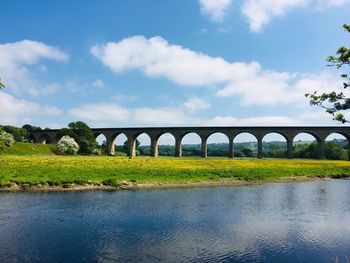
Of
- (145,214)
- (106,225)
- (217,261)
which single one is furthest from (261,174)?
(217,261)

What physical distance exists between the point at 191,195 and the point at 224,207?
19.5 ft

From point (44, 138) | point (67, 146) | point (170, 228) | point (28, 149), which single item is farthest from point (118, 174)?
point (44, 138)

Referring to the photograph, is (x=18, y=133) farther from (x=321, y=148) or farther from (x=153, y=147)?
(x=321, y=148)

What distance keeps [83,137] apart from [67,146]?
883 centimetres

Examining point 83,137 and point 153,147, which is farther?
point 83,137

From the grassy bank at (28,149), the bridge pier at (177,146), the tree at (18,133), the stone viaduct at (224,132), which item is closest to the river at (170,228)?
the grassy bank at (28,149)

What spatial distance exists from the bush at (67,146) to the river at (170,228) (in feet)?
195

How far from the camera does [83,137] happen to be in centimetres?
9581

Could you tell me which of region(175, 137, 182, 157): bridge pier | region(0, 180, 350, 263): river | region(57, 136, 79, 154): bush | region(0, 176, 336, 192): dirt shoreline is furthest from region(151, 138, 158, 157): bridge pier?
region(0, 180, 350, 263): river

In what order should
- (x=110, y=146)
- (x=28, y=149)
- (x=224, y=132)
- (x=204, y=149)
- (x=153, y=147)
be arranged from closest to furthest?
1. (x=28, y=149)
2. (x=224, y=132)
3. (x=204, y=149)
4. (x=153, y=147)
5. (x=110, y=146)

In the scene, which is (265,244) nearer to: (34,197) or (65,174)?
(34,197)

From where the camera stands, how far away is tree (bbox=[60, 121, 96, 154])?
95.3 m

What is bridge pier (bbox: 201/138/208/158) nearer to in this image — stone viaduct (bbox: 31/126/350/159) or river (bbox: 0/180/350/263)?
stone viaduct (bbox: 31/126/350/159)

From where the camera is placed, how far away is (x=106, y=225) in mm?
19031
